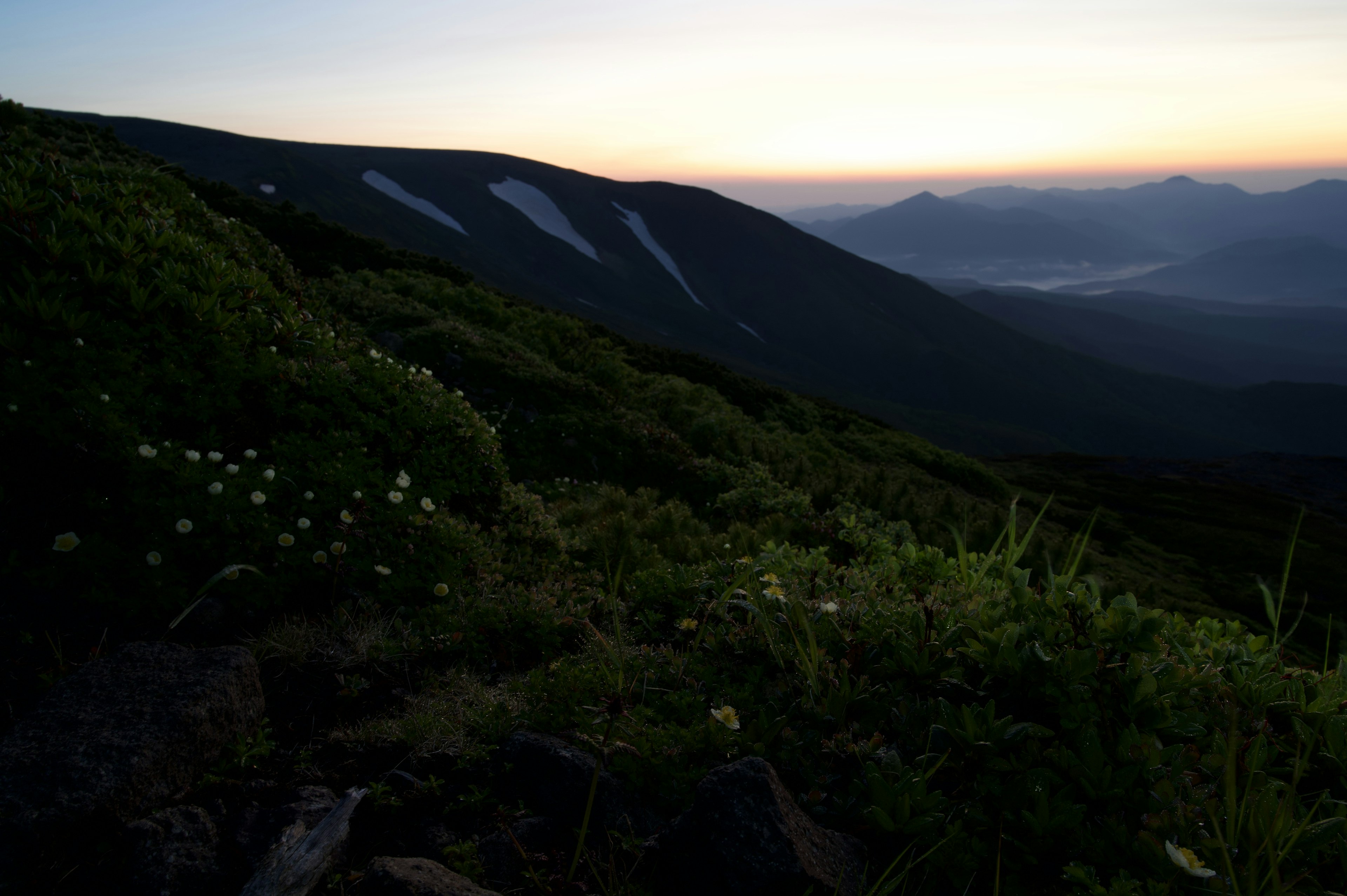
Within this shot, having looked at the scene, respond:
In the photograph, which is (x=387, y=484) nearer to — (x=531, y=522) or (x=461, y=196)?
(x=531, y=522)

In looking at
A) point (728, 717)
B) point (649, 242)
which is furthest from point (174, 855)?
point (649, 242)

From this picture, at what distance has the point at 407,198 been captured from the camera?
149m

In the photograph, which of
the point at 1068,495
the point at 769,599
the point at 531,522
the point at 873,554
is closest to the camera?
the point at 769,599

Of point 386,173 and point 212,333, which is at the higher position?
point 386,173

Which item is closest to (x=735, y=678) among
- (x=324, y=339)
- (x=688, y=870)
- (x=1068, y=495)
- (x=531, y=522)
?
(x=688, y=870)

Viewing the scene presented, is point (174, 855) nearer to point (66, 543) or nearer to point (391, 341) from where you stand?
point (66, 543)

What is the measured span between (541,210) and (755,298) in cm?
5861

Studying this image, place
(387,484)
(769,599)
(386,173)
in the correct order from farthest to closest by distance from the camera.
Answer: (386,173) → (387,484) → (769,599)

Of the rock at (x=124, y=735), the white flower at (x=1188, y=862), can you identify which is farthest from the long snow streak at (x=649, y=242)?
the white flower at (x=1188, y=862)

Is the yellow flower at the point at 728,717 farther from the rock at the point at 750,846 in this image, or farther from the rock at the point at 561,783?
the rock at the point at 561,783

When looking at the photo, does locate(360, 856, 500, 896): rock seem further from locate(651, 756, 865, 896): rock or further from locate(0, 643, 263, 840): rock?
locate(0, 643, 263, 840): rock

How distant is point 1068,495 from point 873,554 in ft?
123

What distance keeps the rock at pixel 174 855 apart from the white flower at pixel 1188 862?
10.8ft

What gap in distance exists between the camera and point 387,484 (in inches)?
195
